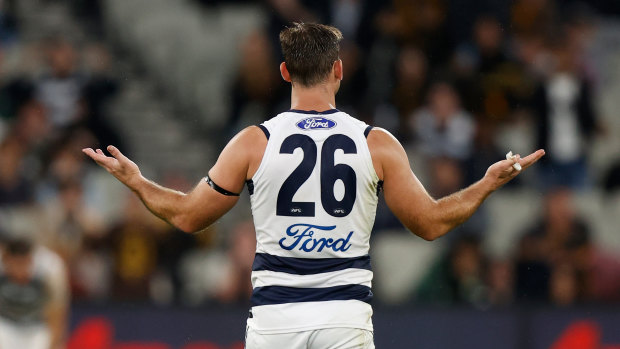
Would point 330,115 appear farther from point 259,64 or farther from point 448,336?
point 259,64

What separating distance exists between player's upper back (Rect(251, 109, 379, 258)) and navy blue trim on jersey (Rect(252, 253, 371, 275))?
0.02 m

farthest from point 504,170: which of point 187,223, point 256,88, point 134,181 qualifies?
point 256,88

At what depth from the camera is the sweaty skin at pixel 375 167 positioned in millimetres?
4855

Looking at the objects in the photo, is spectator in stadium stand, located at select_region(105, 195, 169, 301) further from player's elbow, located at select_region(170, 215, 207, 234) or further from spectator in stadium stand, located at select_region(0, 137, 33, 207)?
player's elbow, located at select_region(170, 215, 207, 234)

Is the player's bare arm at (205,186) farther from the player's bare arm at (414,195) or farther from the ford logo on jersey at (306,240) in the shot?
the player's bare arm at (414,195)

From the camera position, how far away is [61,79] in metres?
12.5

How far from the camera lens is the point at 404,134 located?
11883 millimetres

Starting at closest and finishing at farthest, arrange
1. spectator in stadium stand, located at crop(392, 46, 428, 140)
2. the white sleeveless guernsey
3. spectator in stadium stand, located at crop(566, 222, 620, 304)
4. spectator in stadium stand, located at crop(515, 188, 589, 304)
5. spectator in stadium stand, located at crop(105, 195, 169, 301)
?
the white sleeveless guernsey → spectator in stadium stand, located at crop(515, 188, 589, 304) → spectator in stadium stand, located at crop(566, 222, 620, 304) → spectator in stadium stand, located at crop(105, 195, 169, 301) → spectator in stadium stand, located at crop(392, 46, 428, 140)

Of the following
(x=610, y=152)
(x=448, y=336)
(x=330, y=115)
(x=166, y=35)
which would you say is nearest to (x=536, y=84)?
(x=610, y=152)

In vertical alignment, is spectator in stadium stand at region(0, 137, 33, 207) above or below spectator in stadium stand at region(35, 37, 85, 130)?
below

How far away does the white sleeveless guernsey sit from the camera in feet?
15.6

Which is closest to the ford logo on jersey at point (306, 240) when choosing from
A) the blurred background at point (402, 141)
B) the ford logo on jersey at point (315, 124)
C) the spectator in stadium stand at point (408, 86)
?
the ford logo on jersey at point (315, 124)

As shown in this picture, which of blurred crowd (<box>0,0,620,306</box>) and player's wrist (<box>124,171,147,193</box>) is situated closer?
player's wrist (<box>124,171,147,193</box>)

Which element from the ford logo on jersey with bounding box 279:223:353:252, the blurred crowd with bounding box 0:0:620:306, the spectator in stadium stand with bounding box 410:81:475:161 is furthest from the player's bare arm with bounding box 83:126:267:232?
the spectator in stadium stand with bounding box 410:81:475:161
